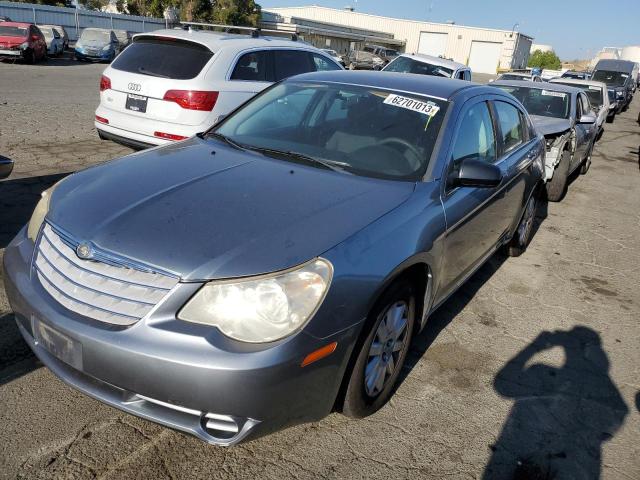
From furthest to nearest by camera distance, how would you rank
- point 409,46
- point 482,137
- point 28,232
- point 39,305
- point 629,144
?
1. point 409,46
2. point 629,144
3. point 482,137
4. point 28,232
5. point 39,305

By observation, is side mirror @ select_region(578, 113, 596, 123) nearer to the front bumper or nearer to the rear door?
the rear door

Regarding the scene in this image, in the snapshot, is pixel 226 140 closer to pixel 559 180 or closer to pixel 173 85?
pixel 173 85

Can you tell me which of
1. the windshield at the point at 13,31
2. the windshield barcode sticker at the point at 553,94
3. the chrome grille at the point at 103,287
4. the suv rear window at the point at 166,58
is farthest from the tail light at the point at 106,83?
the windshield at the point at 13,31

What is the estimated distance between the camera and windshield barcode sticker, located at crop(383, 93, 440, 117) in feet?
11.1

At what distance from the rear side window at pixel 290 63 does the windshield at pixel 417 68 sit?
4800 mm

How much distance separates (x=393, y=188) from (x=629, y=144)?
50.3 feet

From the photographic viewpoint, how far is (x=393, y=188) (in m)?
2.88

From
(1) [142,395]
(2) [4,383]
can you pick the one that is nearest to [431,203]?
(1) [142,395]

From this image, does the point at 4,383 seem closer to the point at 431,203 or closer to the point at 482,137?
the point at 431,203

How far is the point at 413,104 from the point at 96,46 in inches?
972

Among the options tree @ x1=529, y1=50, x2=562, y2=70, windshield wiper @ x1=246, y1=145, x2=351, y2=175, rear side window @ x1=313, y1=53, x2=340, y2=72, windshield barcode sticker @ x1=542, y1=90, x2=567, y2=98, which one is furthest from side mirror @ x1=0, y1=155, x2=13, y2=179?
tree @ x1=529, y1=50, x2=562, y2=70

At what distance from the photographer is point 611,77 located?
26.1 m

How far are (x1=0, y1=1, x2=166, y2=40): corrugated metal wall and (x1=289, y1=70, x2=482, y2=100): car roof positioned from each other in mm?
31579

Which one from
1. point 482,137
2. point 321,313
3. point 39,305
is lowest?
point 39,305
